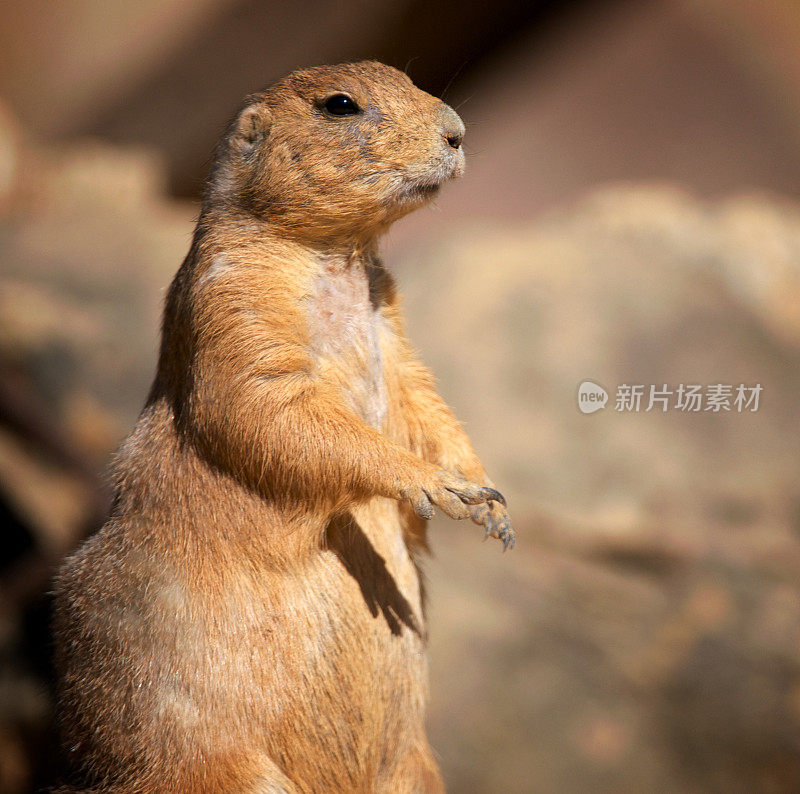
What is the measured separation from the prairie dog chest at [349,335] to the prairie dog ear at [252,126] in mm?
346

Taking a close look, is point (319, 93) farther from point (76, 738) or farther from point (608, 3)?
point (608, 3)

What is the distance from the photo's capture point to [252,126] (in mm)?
1976

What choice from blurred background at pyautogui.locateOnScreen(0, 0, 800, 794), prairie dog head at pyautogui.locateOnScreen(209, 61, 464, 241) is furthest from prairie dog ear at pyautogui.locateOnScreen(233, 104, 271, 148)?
blurred background at pyautogui.locateOnScreen(0, 0, 800, 794)

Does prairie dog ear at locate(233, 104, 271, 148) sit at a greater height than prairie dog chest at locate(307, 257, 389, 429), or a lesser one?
greater

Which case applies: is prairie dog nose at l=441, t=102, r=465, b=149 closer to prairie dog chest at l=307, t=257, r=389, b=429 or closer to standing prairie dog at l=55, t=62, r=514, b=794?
standing prairie dog at l=55, t=62, r=514, b=794

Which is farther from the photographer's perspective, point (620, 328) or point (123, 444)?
point (620, 328)

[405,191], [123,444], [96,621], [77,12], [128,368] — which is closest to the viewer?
[405,191]

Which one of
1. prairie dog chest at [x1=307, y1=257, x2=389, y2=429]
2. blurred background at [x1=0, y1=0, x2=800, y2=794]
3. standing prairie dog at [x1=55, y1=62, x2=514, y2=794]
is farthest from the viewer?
blurred background at [x1=0, y1=0, x2=800, y2=794]

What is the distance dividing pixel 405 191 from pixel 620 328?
11.0ft

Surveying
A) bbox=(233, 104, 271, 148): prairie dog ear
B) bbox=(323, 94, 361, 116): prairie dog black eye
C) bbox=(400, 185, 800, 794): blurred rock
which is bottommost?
Answer: bbox=(400, 185, 800, 794): blurred rock

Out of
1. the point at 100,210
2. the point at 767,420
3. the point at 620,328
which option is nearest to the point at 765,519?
the point at 767,420

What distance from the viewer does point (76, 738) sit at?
2039mm

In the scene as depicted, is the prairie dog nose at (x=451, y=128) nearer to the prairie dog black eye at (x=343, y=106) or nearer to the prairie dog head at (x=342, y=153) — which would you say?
the prairie dog head at (x=342, y=153)

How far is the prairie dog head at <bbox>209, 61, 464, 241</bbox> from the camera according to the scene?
6.08ft
